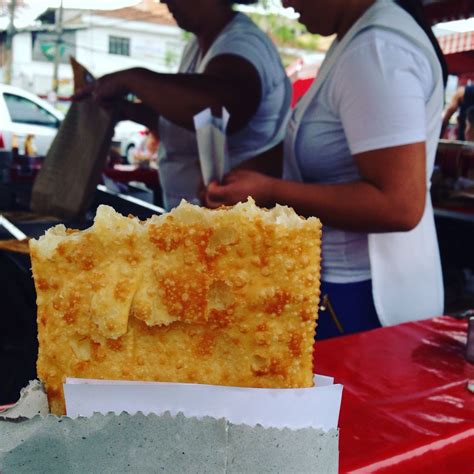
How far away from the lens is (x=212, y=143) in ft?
5.25

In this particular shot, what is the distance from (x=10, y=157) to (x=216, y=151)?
2783mm

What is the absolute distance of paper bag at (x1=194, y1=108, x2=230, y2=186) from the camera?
1528 millimetres

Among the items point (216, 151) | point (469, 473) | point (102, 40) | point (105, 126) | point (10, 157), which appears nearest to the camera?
point (469, 473)

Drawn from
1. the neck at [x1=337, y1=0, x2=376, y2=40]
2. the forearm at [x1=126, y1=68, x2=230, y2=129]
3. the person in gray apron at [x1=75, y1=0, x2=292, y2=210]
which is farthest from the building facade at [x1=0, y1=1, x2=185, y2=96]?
the neck at [x1=337, y1=0, x2=376, y2=40]

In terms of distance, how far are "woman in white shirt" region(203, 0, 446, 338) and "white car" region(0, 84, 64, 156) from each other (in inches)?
226

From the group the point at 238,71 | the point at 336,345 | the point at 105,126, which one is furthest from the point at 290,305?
the point at 105,126

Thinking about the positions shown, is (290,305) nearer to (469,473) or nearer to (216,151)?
(469,473)

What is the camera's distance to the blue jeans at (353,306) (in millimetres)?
1727

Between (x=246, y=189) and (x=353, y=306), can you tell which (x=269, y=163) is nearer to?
(x=246, y=189)

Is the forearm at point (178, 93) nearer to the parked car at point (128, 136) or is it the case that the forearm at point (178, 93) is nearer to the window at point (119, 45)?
the parked car at point (128, 136)

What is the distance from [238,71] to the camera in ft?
7.07

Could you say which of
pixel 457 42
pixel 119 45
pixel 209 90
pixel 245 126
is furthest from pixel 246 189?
pixel 119 45

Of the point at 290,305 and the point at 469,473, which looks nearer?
the point at 290,305

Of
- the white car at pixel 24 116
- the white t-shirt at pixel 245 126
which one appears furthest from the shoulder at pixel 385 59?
the white car at pixel 24 116
